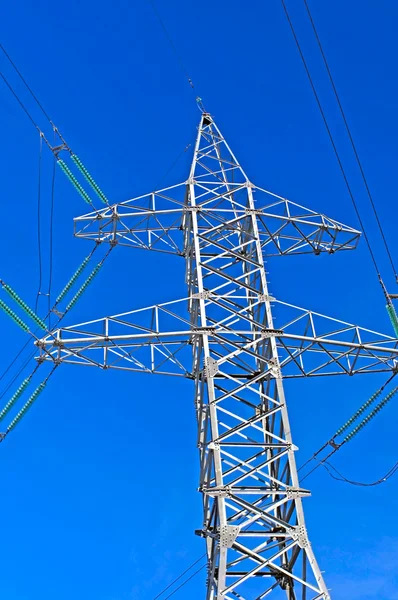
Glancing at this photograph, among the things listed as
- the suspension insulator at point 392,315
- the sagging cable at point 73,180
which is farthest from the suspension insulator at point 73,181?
the suspension insulator at point 392,315

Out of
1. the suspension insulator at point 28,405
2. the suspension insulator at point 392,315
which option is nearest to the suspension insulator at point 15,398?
the suspension insulator at point 28,405

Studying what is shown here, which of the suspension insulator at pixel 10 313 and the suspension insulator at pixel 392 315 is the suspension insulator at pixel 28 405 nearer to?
the suspension insulator at pixel 10 313

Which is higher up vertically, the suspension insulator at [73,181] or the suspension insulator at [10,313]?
the suspension insulator at [73,181]

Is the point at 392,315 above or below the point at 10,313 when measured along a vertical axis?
above

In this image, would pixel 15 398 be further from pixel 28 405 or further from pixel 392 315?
pixel 392 315

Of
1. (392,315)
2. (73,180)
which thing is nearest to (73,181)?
(73,180)

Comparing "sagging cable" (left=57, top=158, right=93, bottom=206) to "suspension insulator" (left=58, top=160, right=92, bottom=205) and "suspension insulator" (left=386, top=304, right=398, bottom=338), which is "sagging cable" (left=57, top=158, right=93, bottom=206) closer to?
"suspension insulator" (left=58, top=160, right=92, bottom=205)

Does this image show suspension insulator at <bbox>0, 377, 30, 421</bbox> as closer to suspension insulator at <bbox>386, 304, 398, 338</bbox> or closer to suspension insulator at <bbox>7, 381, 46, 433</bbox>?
suspension insulator at <bbox>7, 381, 46, 433</bbox>

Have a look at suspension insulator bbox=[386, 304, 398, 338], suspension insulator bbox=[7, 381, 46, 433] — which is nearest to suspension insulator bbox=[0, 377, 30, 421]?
suspension insulator bbox=[7, 381, 46, 433]

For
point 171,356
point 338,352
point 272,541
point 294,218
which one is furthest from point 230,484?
point 294,218

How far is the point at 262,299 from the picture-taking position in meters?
20.0

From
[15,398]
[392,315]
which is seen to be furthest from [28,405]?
[392,315]

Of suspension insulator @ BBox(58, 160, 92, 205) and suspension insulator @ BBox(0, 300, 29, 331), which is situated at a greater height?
suspension insulator @ BBox(58, 160, 92, 205)

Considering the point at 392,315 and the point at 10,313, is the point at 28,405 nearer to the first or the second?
the point at 10,313
